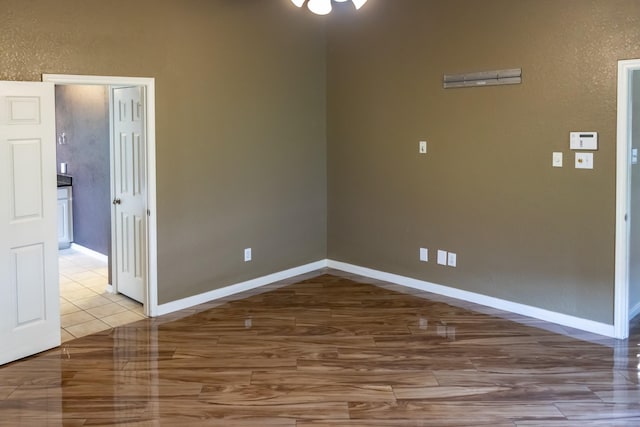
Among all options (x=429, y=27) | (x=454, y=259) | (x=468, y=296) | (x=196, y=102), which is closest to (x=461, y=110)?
(x=429, y=27)

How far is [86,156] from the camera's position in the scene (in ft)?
22.0

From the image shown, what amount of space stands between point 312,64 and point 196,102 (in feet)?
5.01

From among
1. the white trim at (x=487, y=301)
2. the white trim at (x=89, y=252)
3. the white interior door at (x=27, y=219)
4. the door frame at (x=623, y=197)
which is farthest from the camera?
the white trim at (x=89, y=252)

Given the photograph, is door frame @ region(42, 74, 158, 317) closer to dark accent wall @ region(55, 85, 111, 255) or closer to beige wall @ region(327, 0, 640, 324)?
dark accent wall @ region(55, 85, 111, 255)

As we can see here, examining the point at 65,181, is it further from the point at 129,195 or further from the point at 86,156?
the point at 129,195

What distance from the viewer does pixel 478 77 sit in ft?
16.0

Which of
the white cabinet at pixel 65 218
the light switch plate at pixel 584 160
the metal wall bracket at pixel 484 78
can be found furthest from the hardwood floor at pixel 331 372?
the white cabinet at pixel 65 218

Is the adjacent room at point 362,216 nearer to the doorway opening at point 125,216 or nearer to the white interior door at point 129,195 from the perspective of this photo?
the doorway opening at point 125,216

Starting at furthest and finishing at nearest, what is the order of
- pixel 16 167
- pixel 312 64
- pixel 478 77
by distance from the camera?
1. pixel 312 64
2. pixel 478 77
3. pixel 16 167

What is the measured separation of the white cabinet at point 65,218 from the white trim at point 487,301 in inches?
132

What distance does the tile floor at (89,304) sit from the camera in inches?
183

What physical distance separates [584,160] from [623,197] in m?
0.38

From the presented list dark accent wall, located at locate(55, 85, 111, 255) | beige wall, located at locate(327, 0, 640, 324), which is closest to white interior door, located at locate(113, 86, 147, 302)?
dark accent wall, located at locate(55, 85, 111, 255)

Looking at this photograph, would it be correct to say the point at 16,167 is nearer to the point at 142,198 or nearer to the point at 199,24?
the point at 142,198
